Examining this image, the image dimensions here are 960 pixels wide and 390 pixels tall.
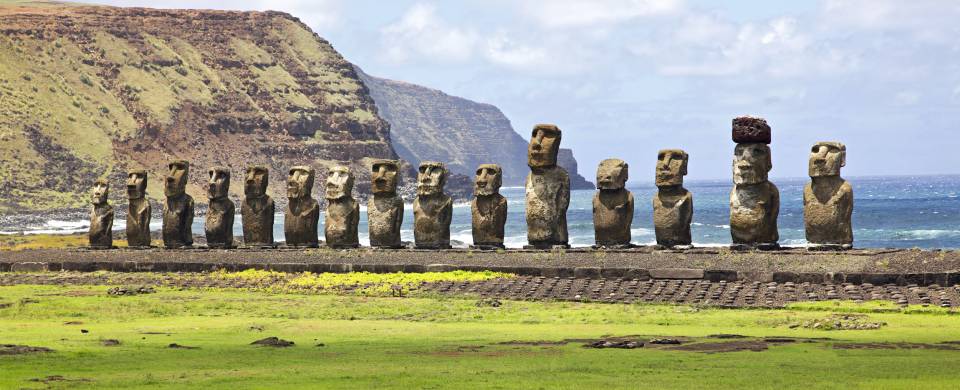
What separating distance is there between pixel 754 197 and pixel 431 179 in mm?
7408

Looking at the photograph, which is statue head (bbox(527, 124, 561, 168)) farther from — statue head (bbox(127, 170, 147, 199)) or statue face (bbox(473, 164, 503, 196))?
Result: statue head (bbox(127, 170, 147, 199))

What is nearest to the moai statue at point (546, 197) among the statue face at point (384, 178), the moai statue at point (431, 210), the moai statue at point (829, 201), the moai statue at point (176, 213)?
the moai statue at point (431, 210)

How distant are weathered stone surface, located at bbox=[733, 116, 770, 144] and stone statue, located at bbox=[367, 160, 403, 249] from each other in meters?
8.18

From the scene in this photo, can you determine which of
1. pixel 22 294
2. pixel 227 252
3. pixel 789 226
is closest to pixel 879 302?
pixel 22 294

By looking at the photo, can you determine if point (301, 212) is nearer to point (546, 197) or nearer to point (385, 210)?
point (385, 210)

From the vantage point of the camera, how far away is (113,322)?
2011cm

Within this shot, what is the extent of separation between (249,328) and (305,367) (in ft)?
16.2

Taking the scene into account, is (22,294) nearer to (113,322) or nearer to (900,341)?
(113,322)

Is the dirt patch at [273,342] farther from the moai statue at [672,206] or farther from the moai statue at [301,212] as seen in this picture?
the moai statue at [301,212]

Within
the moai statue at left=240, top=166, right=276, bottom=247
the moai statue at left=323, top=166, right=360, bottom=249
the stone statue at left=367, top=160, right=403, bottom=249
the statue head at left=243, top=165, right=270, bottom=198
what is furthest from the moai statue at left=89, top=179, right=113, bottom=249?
the stone statue at left=367, top=160, right=403, bottom=249

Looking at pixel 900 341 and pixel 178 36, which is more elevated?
pixel 178 36

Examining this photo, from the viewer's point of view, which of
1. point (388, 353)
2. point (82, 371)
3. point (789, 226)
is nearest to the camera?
point (82, 371)

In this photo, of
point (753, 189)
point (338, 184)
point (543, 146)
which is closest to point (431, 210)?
point (338, 184)

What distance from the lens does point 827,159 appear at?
27.9 m
